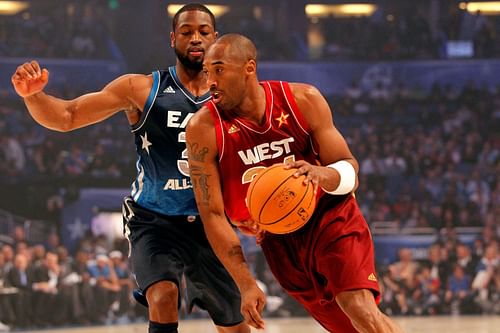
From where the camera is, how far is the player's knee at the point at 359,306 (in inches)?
153

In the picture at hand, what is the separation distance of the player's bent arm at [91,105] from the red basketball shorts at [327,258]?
1.22 meters

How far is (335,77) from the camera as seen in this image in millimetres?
16953

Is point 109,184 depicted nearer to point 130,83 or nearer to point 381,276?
point 381,276

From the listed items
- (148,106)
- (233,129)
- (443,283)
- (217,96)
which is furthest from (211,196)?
(443,283)

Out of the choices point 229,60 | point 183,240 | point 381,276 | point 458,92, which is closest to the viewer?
point 229,60

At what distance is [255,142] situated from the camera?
13.7 feet

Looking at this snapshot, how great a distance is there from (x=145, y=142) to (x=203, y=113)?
0.83m

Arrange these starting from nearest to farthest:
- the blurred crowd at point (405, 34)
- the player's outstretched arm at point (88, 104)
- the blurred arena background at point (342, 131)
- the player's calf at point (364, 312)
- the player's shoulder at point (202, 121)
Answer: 1. the player's calf at point (364, 312)
2. the player's shoulder at point (202, 121)
3. the player's outstretched arm at point (88, 104)
4. the blurred arena background at point (342, 131)
5. the blurred crowd at point (405, 34)

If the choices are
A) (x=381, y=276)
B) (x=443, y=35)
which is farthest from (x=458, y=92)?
(x=381, y=276)

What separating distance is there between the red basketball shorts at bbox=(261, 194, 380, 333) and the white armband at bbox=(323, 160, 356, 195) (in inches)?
7.1

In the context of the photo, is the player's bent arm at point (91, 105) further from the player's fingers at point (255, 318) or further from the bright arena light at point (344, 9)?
the bright arena light at point (344, 9)

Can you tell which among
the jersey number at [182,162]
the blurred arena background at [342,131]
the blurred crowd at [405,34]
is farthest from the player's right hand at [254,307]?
the blurred crowd at [405,34]

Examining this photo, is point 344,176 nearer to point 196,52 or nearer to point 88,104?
point 196,52

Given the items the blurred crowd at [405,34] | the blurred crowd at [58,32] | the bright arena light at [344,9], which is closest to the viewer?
the blurred crowd at [58,32]
